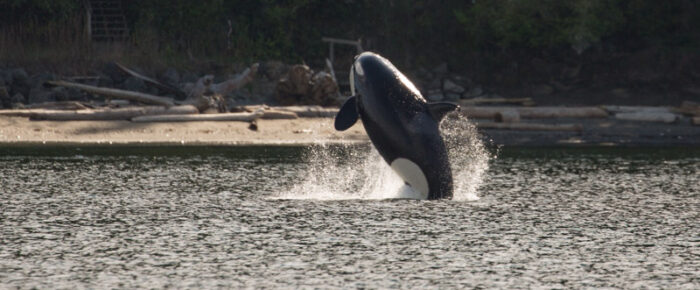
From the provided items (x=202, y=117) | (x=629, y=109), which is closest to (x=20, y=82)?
(x=202, y=117)

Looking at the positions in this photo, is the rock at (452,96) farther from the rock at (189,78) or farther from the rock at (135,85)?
the rock at (135,85)

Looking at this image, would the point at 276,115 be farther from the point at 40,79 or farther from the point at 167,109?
the point at 40,79

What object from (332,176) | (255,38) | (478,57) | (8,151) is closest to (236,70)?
(255,38)

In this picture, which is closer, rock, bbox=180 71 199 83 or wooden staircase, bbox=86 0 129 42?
rock, bbox=180 71 199 83

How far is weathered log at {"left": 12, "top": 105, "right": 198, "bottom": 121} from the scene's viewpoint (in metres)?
31.0

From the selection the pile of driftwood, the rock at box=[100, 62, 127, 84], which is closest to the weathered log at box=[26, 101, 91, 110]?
the pile of driftwood

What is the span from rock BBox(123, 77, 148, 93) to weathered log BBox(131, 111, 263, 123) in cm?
574

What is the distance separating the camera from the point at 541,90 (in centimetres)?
4291

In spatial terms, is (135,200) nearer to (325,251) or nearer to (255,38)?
(325,251)

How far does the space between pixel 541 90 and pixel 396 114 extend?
93.3 ft

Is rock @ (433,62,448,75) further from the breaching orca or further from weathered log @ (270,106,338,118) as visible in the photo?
the breaching orca

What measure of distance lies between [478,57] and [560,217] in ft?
97.4

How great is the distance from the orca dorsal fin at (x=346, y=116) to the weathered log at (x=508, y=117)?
756 inches

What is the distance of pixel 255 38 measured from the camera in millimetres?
43031
